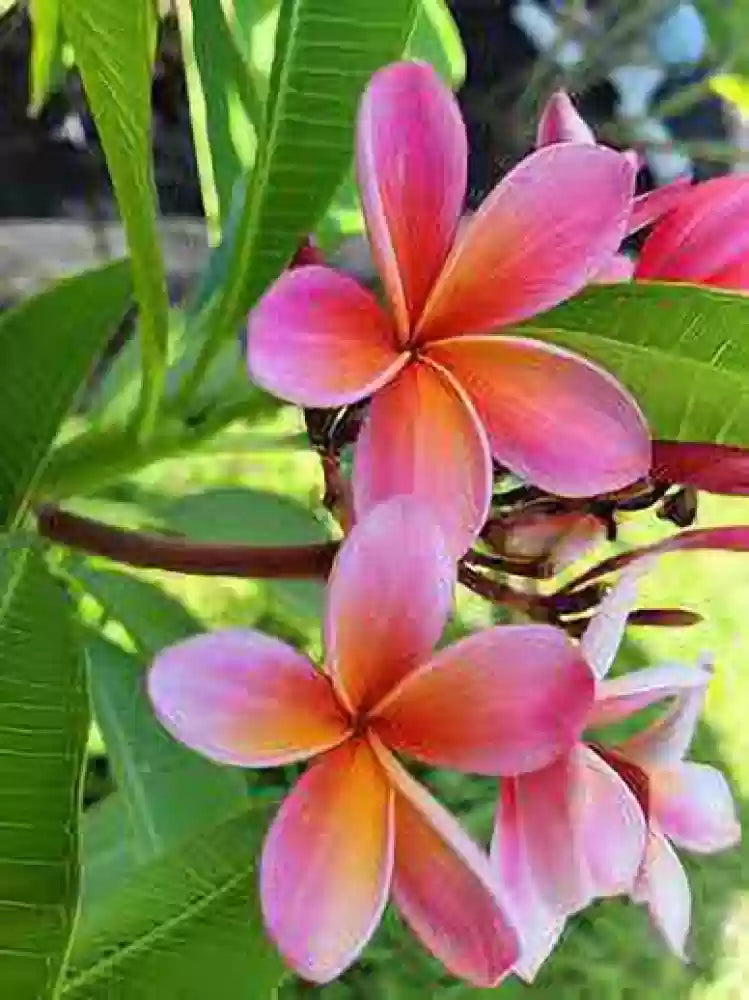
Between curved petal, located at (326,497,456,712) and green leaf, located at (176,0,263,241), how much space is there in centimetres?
26

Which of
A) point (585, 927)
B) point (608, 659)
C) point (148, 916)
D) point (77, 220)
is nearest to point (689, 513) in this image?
point (608, 659)

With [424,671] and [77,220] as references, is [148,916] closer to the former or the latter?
[424,671]

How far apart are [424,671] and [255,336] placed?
7 centimetres

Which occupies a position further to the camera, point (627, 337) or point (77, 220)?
point (77, 220)

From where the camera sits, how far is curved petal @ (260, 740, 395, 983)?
0.35 m

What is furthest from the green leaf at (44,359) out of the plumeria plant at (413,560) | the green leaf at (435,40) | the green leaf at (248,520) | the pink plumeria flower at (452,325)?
the green leaf at (248,520)

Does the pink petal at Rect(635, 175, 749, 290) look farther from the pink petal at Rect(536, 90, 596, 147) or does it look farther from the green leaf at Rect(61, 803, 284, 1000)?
the green leaf at Rect(61, 803, 284, 1000)

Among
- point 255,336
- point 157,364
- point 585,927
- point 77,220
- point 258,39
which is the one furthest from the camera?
point 77,220

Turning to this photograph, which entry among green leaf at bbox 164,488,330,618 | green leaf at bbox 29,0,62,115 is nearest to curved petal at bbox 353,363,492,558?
green leaf at bbox 29,0,62,115

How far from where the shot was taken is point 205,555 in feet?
1.34

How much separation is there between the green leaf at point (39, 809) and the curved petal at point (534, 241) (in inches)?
4.0

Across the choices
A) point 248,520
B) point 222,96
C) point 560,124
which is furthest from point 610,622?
point 248,520

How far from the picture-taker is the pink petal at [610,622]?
0.39 m

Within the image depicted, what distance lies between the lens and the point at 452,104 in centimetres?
37
